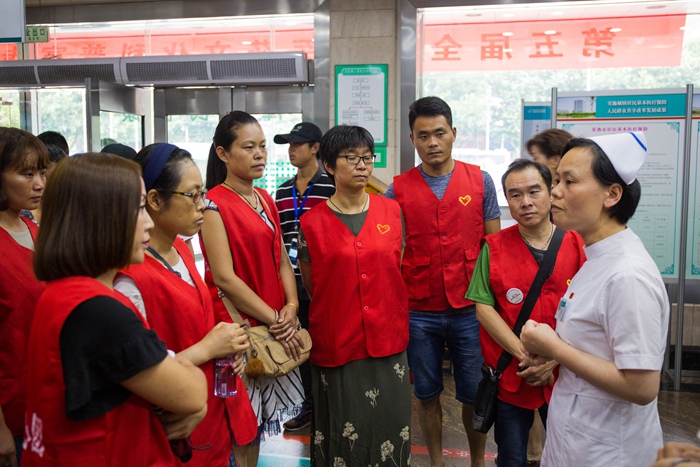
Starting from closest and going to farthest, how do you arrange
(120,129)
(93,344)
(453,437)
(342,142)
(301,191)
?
(93,344) → (342,142) → (453,437) → (301,191) → (120,129)

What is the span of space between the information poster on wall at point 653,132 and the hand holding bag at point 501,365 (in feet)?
7.06

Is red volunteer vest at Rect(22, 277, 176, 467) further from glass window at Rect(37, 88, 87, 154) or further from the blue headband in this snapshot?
glass window at Rect(37, 88, 87, 154)

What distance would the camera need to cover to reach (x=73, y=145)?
Answer: 608 cm

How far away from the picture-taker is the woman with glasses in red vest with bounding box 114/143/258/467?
1.65 m

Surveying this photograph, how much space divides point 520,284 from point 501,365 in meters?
0.33

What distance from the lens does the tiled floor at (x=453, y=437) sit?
11.1 ft

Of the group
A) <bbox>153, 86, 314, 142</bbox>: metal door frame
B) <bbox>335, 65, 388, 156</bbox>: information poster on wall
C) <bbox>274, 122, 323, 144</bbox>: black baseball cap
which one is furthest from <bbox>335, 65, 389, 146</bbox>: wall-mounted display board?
<bbox>274, 122, 323, 144</bbox>: black baseball cap

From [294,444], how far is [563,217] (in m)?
2.46

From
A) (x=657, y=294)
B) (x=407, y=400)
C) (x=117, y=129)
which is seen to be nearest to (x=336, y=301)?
(x=407, y=400)

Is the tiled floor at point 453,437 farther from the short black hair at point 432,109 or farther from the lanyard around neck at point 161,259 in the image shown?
the lanyard around neck at point 161,259

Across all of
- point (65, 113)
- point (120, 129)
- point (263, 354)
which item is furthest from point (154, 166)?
point (65, 113)

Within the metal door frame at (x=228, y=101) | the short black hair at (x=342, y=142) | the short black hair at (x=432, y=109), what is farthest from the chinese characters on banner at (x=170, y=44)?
the short black hair at (x=342, y=142)

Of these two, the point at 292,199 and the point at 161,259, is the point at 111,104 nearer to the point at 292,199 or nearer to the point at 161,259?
the point at 292,199

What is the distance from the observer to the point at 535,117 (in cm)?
446
